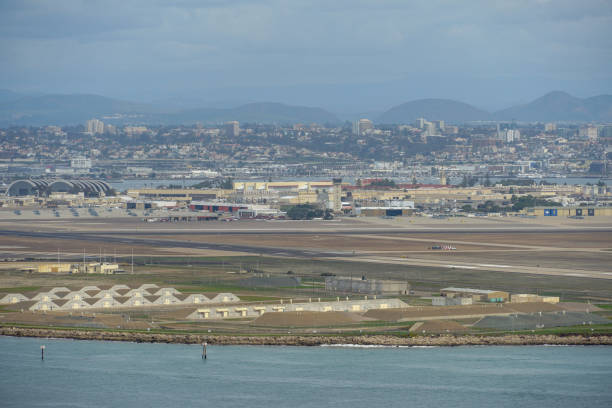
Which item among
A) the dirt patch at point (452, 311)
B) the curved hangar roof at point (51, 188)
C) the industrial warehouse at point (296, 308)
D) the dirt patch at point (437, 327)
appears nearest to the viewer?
the dirt patch at point (437, 327)

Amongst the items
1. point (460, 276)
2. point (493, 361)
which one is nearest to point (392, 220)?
point (460, 276)

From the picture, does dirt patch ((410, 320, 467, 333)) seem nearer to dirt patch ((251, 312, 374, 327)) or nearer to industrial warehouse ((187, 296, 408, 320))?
dirt patch ((251, 312, 374, 327))

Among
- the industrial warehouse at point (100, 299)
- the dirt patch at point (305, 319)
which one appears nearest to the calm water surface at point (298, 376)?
the dirt patch at point (305, 319)

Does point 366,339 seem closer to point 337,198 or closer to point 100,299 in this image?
point 100,299

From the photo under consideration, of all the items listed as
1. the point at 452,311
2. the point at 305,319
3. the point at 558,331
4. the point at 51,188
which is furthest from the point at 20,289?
the point at 51,188

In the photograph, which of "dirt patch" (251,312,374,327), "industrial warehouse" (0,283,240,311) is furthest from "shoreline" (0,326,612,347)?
"industrial warehouse" (0,283,240,311)

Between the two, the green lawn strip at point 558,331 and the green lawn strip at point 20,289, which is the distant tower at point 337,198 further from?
the green lawn strip at point 558,331

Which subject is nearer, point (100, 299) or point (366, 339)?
point (366, 339)
